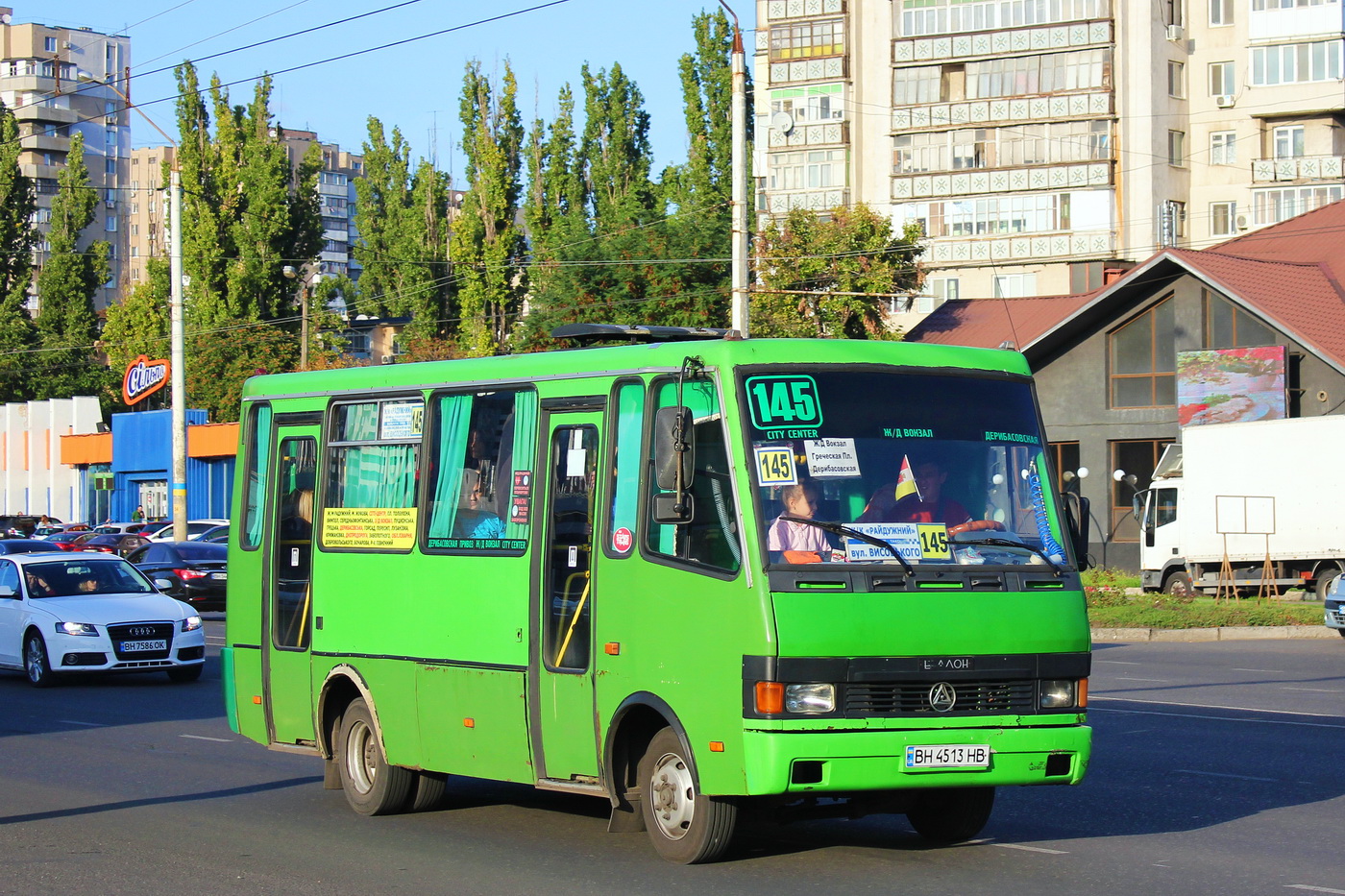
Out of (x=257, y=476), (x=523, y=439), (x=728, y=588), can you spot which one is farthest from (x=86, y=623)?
(x=728, y=588)

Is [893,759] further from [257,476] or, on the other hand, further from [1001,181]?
[1001,181]

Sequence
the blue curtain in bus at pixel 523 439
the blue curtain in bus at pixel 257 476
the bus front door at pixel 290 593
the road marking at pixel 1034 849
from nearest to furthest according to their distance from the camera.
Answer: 1. the road marking at pixel 1034 849
2. the blue curtain in bus at pixel 523 439
3. the bus front door at pixel 290 593
4. the blue curtain in bus at pixel 257 476

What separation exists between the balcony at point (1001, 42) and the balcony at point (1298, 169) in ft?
25.2

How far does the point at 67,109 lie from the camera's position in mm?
140125

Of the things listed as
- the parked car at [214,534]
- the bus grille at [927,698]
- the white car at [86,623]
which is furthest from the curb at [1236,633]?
the parked car at [214,534]

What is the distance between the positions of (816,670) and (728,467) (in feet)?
3.51

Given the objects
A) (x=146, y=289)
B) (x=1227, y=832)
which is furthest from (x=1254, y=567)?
(x=146, y=289)

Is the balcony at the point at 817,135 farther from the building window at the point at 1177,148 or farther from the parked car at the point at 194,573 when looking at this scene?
the parked car at the point at 194,573

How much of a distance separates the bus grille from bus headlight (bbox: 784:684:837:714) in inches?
3.2

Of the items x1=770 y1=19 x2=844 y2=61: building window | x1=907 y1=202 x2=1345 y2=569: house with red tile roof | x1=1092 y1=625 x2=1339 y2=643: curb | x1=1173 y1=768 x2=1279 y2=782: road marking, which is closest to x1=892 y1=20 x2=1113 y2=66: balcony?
x1=770 y1=19 x2=844 y2=61: building window

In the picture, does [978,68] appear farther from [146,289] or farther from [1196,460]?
[146,289]

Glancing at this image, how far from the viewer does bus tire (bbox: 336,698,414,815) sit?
10477 millimetres

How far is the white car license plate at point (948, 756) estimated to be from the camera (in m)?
8.06

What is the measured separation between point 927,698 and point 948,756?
0.28 metres
